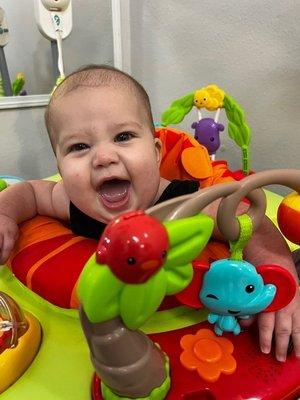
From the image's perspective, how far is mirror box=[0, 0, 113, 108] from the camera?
46.6 inches

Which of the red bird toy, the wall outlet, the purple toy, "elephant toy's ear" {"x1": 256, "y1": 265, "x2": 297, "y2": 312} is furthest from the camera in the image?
the wall outlet

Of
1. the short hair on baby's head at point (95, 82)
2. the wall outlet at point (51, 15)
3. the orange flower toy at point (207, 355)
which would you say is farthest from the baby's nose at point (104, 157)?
the wall outlet at point (51, 15)

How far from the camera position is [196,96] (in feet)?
2.54

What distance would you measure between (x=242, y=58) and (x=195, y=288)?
759mm

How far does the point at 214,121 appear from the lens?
31.9 inches

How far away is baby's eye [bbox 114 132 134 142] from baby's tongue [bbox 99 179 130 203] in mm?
56

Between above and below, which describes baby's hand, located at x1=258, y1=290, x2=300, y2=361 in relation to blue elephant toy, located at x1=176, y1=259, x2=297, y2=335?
below

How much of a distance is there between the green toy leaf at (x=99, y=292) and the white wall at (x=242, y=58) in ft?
2.46

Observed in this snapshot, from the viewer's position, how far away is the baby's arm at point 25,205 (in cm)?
50

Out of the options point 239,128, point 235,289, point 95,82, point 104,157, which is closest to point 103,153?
point 104,157

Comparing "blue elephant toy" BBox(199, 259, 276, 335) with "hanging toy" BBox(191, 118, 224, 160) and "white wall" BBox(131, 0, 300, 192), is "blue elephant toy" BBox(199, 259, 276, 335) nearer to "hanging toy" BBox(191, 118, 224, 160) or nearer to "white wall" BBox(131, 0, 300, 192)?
"hanging toy" BBox(191, 118, 224, 160)

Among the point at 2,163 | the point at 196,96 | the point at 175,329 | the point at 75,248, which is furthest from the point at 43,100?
the point at 175,329

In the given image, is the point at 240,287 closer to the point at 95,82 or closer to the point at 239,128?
the point at 95,82

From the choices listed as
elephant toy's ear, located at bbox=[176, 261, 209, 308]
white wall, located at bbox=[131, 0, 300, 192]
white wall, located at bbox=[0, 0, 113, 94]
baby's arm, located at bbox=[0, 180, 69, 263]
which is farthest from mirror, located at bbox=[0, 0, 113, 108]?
elephant toy's ear, located at bbox=[176, 261, 209, 308]
